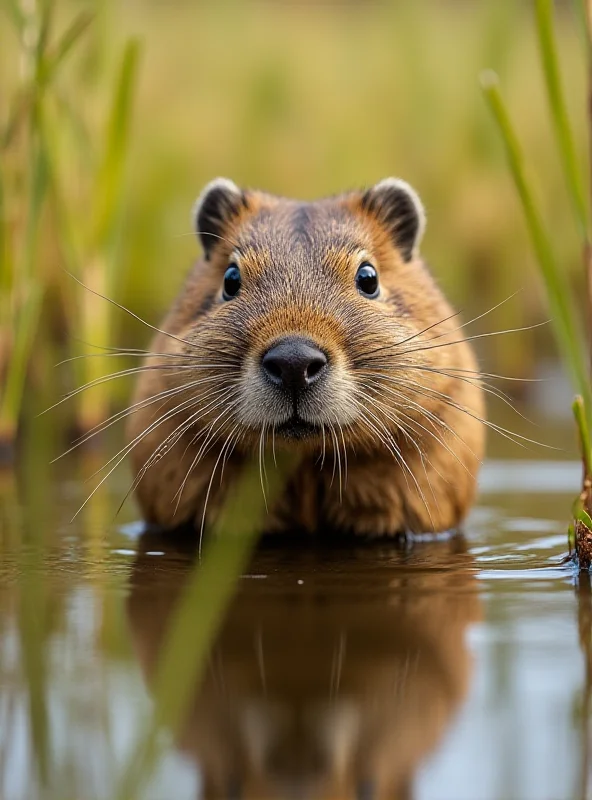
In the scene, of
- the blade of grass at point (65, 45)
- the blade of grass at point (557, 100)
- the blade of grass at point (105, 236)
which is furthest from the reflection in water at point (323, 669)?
the blade of grass at point (105, 236)

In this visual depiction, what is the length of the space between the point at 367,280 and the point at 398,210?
58 cm

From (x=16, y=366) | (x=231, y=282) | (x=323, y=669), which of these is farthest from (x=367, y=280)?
(x=16, y=366)

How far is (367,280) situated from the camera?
18.4 feet

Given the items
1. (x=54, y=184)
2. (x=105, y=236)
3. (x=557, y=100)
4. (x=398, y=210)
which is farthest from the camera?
(x=105, y=236)

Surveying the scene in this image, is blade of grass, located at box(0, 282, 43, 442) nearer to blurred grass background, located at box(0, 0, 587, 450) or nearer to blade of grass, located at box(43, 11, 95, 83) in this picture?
blurred grass background, located at box(0, 0, 587, 450)

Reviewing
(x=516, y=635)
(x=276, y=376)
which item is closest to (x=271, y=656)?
(x=516, y=635)

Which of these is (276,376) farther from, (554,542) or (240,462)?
(554,542)

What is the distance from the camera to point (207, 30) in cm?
1577

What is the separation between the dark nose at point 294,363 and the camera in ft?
15.3

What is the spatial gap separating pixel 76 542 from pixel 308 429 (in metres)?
1.17

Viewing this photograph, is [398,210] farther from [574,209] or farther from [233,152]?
[233,152]

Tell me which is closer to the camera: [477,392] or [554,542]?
[554,542]

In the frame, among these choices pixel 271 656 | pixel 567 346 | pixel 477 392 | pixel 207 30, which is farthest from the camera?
pixel 207 30

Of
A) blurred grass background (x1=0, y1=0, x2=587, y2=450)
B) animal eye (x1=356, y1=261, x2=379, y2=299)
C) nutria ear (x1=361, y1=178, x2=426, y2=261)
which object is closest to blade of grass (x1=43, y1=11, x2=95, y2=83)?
blurred grass background (x1=0, y1=0, x2=587, y2=450)
